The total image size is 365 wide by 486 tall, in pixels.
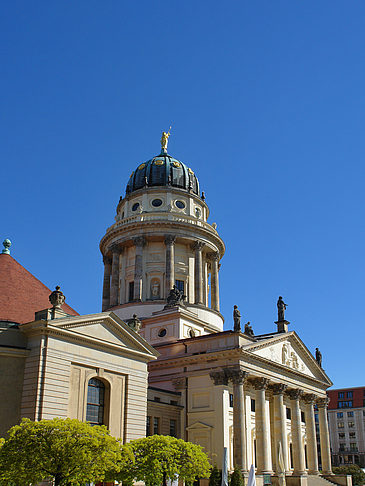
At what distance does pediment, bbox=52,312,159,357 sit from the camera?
3253cm

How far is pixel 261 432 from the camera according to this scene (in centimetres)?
4809

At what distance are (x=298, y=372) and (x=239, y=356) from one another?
12.9 metres

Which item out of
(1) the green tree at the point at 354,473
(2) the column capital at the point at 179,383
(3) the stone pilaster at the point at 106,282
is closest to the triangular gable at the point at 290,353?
(2) the column capital at the point at 179,383

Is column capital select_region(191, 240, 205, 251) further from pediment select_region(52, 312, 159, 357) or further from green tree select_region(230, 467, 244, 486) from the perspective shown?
green tree select_region(230, 467, 244, 486)

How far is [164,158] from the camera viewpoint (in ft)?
237

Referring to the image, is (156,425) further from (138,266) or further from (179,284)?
(138,266)

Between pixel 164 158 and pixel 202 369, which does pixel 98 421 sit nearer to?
pixel 202 369

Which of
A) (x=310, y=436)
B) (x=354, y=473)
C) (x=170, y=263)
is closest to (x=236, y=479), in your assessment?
(x=310, y=436)

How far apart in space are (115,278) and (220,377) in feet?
75.4

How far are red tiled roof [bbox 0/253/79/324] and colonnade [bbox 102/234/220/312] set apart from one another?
77.6 ft

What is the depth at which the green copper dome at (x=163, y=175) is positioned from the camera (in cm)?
6962

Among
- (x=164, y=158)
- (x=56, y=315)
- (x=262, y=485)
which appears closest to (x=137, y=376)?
(x=56, y=315)

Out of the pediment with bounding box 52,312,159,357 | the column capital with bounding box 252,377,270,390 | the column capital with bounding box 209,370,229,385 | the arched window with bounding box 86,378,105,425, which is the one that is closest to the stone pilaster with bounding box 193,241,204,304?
the column capital with bounding box 252,377,270,390

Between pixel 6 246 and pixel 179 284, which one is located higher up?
pixel 179 284
